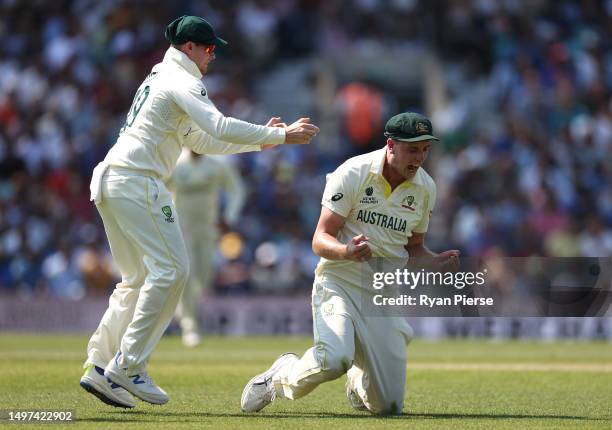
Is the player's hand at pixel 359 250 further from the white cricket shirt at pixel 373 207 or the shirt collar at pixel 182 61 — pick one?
the shirt collar at pixel 182 61

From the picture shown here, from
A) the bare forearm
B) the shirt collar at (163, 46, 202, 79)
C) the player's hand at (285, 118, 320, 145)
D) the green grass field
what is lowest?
the green grass field

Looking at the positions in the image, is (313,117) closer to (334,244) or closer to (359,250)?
(334,244)

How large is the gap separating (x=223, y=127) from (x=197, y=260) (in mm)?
7968

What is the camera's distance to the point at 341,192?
780 cm

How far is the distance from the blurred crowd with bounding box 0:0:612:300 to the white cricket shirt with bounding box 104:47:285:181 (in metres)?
10.4

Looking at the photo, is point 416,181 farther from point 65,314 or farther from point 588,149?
point 588,149

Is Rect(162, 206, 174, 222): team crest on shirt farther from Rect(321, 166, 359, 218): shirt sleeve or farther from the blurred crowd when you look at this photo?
the blurred crowd

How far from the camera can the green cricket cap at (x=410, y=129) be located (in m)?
7.65

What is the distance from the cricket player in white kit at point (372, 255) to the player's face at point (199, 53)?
1.14 metres

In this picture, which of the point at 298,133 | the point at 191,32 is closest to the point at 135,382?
the point at 298,133

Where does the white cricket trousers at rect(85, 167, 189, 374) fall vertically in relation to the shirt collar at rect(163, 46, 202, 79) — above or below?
below

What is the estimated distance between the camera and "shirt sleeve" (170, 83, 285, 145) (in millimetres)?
7633

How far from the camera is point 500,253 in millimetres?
18703

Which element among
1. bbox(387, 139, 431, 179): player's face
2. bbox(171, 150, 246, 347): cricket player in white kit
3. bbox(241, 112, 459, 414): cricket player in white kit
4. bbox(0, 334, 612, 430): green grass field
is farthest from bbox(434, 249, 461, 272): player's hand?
bbox(171, 150, 246, 347): cricket player in white kit
